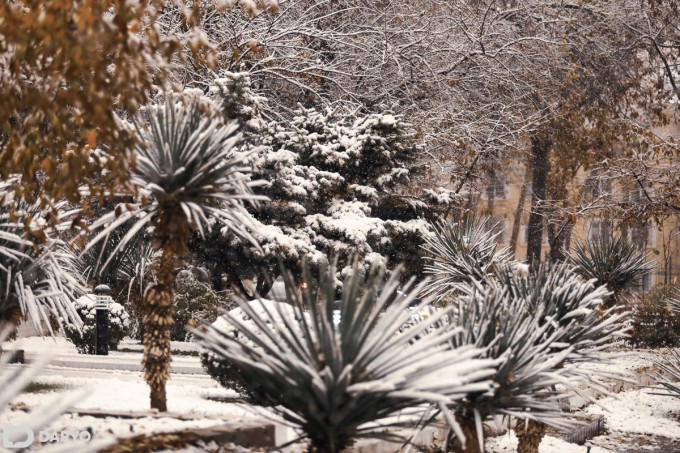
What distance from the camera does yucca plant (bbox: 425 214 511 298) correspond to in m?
18.8

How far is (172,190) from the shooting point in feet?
34.6

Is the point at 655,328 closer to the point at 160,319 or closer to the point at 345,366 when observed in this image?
the point at 160,319

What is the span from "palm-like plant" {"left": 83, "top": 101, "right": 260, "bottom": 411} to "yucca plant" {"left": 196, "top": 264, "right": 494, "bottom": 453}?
3404 millimetres

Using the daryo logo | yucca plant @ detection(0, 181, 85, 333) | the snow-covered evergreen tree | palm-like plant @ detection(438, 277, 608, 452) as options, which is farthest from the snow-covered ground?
the snow-covered evergreen tree

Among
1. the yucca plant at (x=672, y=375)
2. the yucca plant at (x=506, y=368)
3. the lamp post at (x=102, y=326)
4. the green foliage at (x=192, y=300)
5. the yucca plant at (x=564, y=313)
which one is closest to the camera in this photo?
the yucca plant at (x=506, y=368)

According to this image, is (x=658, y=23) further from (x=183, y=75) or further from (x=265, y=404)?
(x=265, y=404)

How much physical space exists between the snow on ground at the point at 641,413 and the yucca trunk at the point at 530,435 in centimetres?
478

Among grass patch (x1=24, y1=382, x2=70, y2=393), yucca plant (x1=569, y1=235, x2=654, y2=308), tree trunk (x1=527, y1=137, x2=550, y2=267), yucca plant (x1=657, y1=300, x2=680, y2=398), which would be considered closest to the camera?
grass patch (x1=24, y1=382, x2=70, y2=393)

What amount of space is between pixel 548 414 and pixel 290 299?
2494 millimetres

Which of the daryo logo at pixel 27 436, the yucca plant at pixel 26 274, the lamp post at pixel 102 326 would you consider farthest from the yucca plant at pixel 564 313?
the lamp post at pixel 102 326

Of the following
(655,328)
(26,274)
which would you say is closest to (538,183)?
(655,328)

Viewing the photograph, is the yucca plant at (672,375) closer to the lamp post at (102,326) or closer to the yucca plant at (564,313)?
the yucca plant at (564,313)

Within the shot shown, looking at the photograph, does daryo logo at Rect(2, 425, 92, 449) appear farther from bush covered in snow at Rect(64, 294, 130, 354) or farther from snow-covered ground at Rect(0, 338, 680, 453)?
bush covered in snow at Rect(64, 294, 130, 354)

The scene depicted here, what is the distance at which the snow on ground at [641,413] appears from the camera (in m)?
17.0
